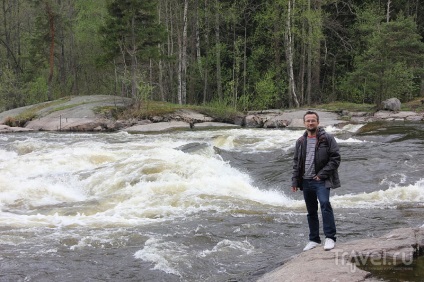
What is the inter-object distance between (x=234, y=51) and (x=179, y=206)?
84.1 feet

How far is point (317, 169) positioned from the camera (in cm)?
556

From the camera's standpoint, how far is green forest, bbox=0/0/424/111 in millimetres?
24844

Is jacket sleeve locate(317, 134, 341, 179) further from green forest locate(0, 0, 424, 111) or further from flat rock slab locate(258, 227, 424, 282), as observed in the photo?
green forest locate(0, 0, 424, 111)

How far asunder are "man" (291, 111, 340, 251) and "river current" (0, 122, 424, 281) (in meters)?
0.92

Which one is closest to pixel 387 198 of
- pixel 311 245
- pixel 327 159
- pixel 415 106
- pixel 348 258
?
pixel 311 245

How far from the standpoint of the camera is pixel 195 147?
13.6 m

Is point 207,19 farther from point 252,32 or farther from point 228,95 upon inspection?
point 228,95

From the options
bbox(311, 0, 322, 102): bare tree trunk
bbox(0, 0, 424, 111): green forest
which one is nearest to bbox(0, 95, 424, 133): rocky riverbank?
bbox(0, 0, 424, 111): green forest

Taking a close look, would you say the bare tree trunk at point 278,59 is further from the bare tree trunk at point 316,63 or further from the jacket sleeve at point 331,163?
the jacket sleeve at point 331,163

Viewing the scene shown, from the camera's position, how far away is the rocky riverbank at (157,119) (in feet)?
73.3

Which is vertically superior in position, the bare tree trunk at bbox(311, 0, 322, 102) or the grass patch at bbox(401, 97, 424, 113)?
the bare tree trunk at bbox(311, 0, 322, 102)

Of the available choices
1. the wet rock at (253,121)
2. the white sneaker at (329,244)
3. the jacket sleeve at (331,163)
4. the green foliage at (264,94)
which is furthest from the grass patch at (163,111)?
the white sneaker at (329,244)

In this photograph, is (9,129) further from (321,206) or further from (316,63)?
(316,63)

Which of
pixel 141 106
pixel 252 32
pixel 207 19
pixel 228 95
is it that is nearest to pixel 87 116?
pixel 141 106
